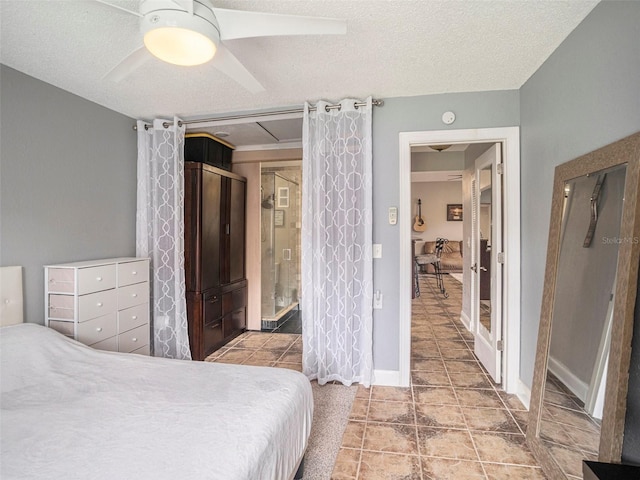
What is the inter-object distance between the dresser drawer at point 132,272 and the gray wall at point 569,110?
326 cm

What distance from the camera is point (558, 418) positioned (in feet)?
5.52

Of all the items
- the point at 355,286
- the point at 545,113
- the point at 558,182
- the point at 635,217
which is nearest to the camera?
the point at 635,217

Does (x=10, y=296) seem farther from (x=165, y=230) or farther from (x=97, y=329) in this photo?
(x=165, y=230)

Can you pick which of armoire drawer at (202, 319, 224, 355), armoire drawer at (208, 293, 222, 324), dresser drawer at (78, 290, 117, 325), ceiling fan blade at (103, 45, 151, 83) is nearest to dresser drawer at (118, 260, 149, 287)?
dresser drawer at (78, 290, 117, 325)

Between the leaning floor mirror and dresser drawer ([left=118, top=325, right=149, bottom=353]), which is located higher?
the leaning floor mirror

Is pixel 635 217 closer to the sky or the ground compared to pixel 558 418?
closer to the sky

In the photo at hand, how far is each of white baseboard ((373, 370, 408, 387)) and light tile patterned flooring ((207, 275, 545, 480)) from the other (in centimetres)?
5

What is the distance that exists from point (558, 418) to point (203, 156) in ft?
12.1

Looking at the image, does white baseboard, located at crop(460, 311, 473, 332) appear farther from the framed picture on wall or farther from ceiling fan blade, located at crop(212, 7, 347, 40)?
Result: the framed picture on wall

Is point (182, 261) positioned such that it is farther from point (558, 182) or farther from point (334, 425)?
point (558, 182)

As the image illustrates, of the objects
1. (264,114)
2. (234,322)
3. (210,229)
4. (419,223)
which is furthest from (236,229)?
(419,223)

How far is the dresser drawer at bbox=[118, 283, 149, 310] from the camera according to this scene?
2592mm

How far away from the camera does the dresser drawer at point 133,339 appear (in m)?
2.60

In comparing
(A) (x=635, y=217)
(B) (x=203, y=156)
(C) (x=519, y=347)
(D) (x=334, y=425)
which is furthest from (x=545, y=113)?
(B) (x=203, y=156)
